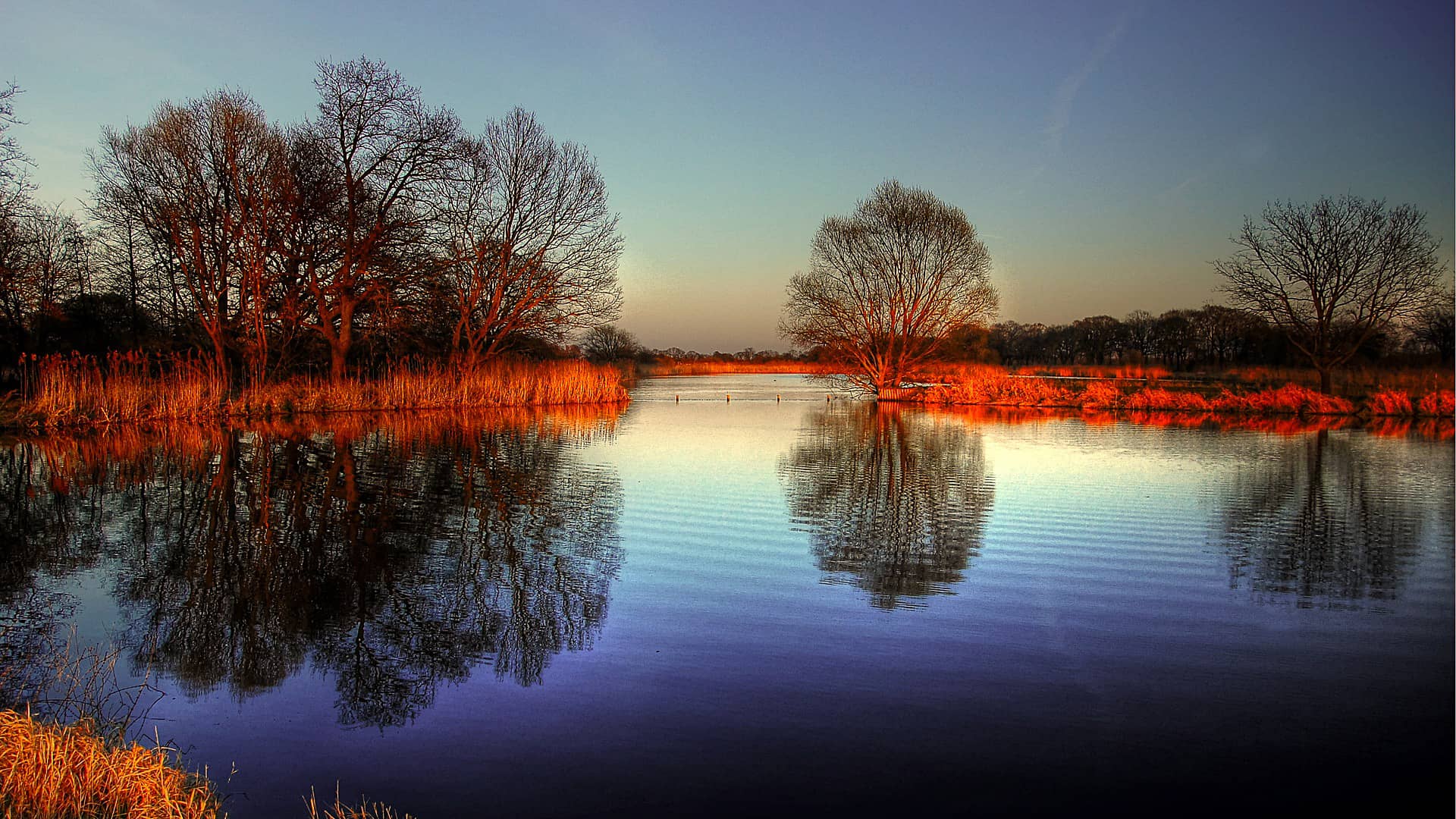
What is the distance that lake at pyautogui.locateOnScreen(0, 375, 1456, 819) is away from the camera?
3.01 meters

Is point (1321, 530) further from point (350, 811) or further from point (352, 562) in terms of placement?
point (352, 562)

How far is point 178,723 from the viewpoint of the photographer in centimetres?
339

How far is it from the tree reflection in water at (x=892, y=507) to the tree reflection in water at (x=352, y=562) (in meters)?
1.83

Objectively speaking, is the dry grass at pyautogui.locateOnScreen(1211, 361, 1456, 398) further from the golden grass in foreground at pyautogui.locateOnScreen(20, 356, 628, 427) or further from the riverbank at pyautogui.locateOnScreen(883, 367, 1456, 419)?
the golden grass in foreground at pyautogui.locateOnScreen(20, 356, 628, 427)

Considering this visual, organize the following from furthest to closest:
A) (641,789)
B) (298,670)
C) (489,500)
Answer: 1. (489,500)
2. (298,670)
3. (641,789)

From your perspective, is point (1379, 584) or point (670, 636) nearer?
point (670, 636)

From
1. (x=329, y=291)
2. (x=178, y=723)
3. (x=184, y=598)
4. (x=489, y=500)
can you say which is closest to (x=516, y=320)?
(x=329, y=291)

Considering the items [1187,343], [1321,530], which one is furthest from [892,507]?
[1187,343]

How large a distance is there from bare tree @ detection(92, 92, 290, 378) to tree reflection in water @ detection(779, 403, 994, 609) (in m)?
14.4

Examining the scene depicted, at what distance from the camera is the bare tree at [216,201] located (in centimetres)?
1986

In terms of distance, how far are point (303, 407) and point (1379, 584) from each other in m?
21.2

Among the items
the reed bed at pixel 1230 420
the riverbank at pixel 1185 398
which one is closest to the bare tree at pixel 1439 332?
the riverbank at pixel 1185 398

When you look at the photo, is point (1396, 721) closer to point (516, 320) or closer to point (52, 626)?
point (52, 626)

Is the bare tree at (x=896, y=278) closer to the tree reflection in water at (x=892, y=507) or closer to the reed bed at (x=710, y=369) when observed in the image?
the tree reflection in water at (x=892, y=507)
